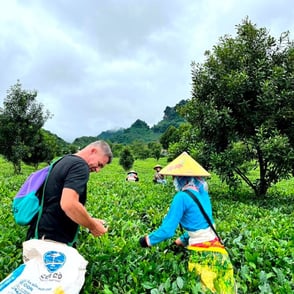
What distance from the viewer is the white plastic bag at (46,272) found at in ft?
8.32

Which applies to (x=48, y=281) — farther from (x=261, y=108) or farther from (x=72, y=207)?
(x=261, y=108)

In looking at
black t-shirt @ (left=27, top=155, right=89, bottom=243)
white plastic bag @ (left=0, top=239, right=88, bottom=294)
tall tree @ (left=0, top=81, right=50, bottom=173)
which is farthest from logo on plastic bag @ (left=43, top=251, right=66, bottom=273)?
tall tree @ (left=0, top=81, right=50, bottom=173)

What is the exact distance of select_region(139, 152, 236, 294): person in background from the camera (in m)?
3.30

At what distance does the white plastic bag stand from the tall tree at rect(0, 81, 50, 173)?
779 inches

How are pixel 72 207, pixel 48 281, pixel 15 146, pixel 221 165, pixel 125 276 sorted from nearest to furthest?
pixel 48 281, pixel 72 207, pixel 125 276, pixel 221 165, pixel 15 146

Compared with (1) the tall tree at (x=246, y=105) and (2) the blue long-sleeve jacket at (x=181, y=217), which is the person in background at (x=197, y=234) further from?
(1) the tall tree at (x=246, y=105)

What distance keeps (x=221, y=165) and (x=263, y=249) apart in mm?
4430

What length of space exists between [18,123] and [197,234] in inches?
810

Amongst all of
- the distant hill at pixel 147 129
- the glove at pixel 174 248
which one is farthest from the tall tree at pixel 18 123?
the distant hill at pixel 147 129

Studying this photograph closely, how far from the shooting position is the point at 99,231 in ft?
10.5

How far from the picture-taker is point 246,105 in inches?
354

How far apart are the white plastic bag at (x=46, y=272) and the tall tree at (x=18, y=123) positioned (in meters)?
19.8

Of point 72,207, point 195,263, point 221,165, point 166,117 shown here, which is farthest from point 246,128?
point 166,117

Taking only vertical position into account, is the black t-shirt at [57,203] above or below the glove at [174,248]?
above
